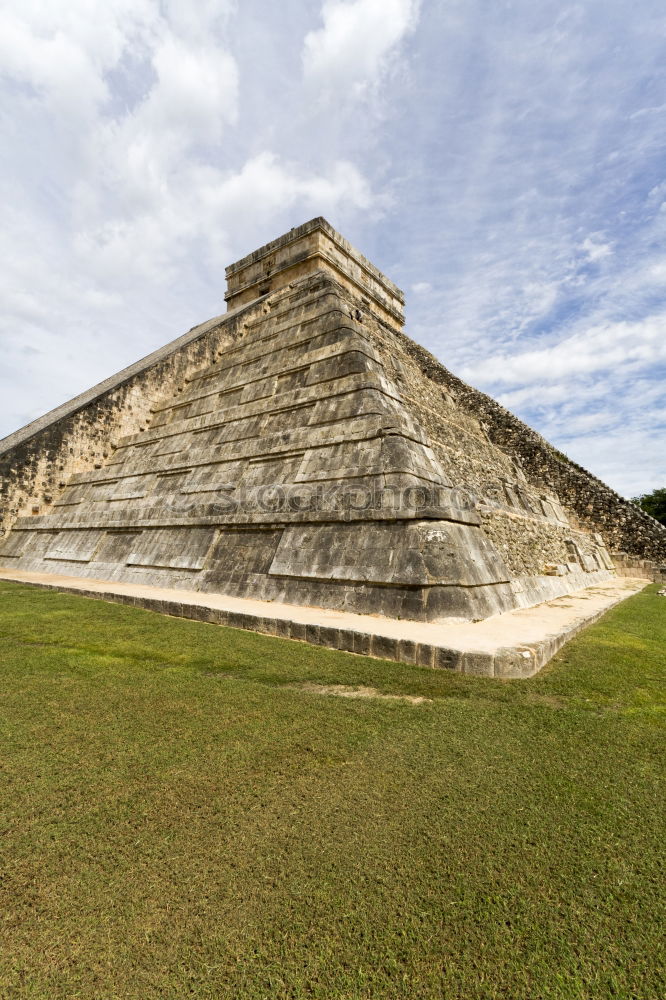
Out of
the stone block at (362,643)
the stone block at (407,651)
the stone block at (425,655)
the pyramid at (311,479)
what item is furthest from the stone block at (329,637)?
the pyramid at (311,479)

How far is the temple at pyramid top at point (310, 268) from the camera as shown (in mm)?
14773

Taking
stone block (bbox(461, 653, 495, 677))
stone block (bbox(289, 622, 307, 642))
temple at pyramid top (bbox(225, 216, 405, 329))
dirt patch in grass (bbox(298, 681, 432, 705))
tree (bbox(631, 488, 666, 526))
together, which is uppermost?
temple at pyramid top (bbox(225, 216, 405, 329))

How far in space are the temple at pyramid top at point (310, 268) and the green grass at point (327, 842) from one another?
1476cm

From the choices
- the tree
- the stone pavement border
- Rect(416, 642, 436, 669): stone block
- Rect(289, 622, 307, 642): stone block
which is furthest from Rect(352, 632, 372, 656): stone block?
the tree

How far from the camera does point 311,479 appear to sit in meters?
7.04

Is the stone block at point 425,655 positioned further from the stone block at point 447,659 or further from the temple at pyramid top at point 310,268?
the temple at pyramid top at point 310,268

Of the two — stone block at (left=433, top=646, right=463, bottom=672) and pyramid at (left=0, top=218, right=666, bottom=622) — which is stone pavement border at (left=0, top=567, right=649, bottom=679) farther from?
pyramid at (left=0, top=218, right=666, bottom=622)

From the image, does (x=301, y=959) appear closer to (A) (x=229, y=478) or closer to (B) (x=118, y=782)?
(B) (x=118, y=782)

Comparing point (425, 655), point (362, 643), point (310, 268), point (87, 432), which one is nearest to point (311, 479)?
point (362, 643)

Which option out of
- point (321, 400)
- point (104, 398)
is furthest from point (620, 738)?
point (104, 398)

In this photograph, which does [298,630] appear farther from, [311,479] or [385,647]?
[311,479]

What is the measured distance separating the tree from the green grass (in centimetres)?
3864

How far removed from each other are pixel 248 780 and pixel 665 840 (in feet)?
5.80

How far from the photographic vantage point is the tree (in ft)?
113
